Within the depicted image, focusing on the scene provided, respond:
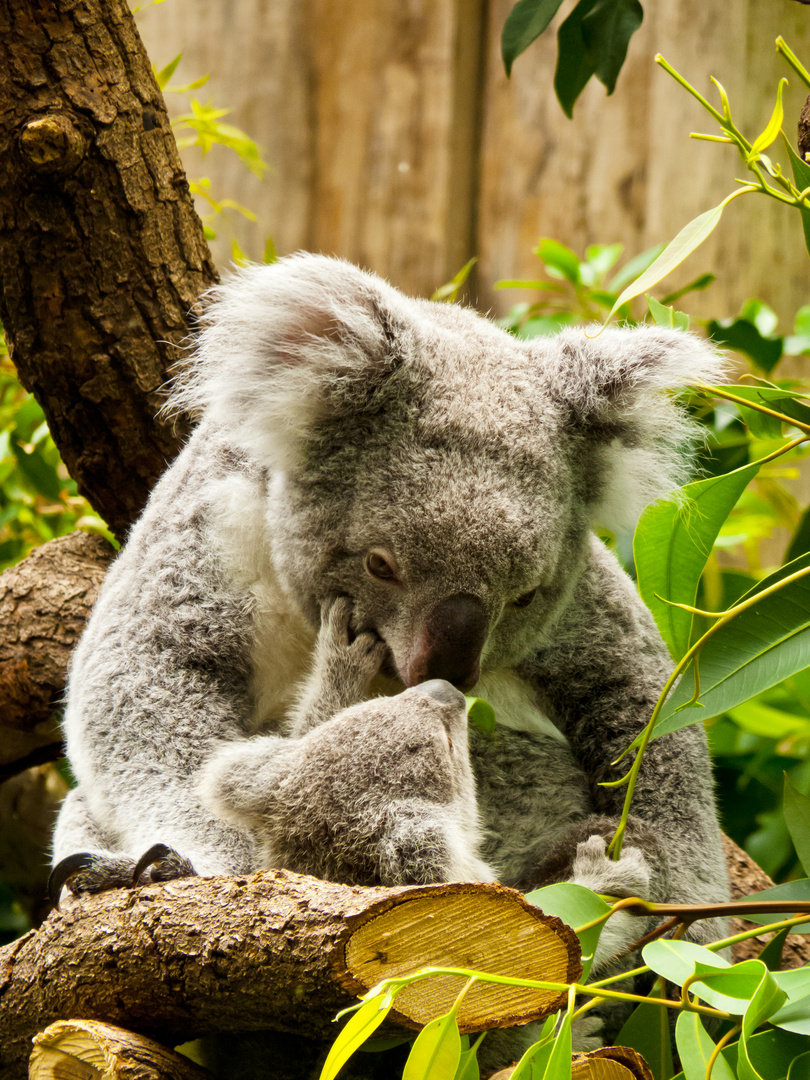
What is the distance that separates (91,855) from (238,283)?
97cm

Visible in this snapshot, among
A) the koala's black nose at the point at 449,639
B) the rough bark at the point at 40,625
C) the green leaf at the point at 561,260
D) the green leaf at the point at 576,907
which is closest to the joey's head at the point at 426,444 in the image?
the koala's black nose at the point at 449,639

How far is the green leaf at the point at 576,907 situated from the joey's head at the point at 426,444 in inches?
16.2

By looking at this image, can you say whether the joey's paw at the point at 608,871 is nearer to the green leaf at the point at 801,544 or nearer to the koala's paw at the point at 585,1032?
the koala's paw at the point at 585,1032

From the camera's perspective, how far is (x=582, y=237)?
4.92 metres

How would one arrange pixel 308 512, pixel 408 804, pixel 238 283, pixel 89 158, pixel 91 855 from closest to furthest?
pixel 408 804, pixel 91 855, pixel 308 512, pixel 238 283, pixel 89 158

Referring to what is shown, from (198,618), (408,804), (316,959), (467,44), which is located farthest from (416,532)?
(467,44)

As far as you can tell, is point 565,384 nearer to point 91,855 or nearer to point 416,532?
point 416,532

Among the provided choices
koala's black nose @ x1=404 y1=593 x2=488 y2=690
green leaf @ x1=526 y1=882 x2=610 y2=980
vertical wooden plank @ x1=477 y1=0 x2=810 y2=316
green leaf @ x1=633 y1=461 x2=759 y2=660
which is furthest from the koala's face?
vertical wooden plank @ x1=477 y1=0 x2=810 y2=316

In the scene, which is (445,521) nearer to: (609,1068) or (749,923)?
(609,1068)

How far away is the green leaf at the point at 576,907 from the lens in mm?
1146

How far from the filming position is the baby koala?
1.33 metres

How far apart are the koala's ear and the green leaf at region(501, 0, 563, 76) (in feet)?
2.04

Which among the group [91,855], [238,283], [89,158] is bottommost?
[91,855]

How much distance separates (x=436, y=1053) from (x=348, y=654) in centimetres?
68
